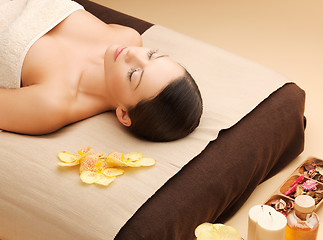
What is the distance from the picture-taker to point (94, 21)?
9.37 feet

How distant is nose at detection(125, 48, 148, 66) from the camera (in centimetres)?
244

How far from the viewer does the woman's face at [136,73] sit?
2.38m

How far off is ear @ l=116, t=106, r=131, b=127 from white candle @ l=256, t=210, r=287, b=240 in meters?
0.73

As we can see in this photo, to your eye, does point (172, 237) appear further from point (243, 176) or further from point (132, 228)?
point (243, 176)

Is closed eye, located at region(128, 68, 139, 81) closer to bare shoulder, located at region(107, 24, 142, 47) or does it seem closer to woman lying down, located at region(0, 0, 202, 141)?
woman lying down, located at region(0, 0, 202, 141)

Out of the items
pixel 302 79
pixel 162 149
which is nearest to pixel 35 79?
pixel 162 149

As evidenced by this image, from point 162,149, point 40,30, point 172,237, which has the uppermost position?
point 40,30

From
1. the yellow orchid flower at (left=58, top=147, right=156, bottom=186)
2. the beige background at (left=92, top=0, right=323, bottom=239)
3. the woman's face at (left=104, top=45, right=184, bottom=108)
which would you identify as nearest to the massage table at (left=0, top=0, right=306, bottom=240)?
the yellow orchid flower at (left=58, top=147, right=156, bottom=186)

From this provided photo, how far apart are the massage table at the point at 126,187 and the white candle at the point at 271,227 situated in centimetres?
36

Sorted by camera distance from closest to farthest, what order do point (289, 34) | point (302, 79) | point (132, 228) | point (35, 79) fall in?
point (132, 228) → point (35, 79) → point (302, 79) → point (289, 34)

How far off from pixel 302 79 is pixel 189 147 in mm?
1332

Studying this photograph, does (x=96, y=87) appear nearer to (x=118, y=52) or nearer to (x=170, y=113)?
(x=118, y=52)

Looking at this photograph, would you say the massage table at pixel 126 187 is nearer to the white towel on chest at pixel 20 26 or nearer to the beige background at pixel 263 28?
the white towel on chest at pixel 20 26

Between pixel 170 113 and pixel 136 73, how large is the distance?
21cm
